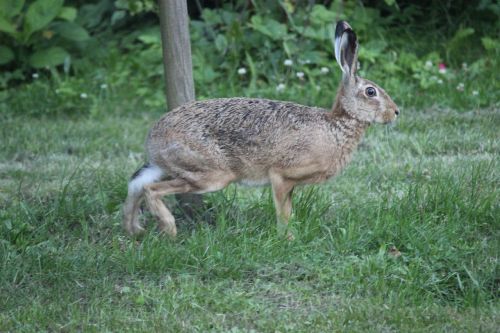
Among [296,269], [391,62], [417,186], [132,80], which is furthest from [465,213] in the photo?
[132,80]

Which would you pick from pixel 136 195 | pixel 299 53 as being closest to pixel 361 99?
pixel 136 195

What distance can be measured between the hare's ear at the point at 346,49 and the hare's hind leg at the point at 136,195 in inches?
56.3

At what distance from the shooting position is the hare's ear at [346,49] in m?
5.98

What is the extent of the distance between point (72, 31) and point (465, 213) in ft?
19.5

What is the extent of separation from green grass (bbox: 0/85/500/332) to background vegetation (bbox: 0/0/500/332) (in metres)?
0.01

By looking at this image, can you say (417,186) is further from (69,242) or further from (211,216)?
(69,242)

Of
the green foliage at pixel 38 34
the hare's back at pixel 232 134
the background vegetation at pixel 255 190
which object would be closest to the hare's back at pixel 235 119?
the hare's back at pixel 232 134

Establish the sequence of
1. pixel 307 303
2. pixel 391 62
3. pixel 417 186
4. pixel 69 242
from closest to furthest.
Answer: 1. pixel 307 303
2. pixel 69 242
3. pixel 417 186
4. pixel 391 62

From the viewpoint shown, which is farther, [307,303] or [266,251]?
[266,251]

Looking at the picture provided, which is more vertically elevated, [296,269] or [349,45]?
[349,45]

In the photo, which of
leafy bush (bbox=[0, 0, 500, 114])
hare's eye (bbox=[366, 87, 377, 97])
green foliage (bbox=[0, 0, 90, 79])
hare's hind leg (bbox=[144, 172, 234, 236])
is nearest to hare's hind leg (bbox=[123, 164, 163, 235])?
hare's hind leg (bbox=[144, 172, 234, 236])

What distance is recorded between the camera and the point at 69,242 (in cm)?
577

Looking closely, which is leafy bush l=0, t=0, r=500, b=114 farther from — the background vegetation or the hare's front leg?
the hare's front leg

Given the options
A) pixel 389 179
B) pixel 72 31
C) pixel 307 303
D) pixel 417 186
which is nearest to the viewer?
pixel 307 303
